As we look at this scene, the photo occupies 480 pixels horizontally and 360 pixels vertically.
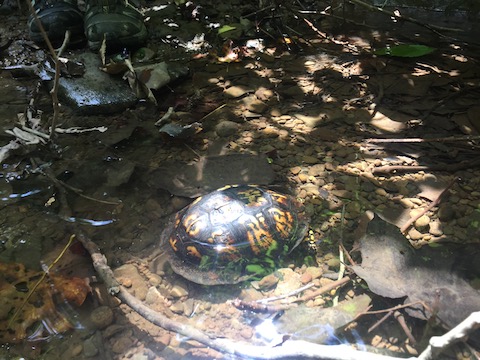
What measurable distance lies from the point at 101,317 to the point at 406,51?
11.9 ft

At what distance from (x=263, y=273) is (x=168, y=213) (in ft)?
2.60

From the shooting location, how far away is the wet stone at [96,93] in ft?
11.9

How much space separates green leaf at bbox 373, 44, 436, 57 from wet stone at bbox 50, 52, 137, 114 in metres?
2.54

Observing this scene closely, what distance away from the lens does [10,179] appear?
2.88 meters

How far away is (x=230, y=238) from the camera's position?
2.17 meters

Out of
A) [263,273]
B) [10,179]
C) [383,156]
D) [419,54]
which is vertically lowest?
[10,179]

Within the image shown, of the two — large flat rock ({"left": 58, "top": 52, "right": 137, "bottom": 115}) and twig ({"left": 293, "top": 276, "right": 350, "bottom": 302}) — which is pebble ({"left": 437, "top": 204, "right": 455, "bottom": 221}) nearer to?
twig ({"left": 293, "top": 276, "right": 350, "bottom": 302})

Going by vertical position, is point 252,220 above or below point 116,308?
above

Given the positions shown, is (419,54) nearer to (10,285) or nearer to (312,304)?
(312,304)

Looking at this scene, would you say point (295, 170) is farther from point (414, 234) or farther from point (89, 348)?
point (89, 348)

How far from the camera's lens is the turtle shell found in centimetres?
216

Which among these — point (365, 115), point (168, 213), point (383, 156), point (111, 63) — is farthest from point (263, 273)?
point (111, 63)

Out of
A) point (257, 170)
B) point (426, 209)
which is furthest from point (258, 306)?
point (426, 209)

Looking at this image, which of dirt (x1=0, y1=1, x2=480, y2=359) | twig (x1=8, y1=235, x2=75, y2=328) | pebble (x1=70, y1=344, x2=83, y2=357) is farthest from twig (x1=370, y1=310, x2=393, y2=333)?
twig (x1=8, y1=235, x2=75, y2=328)
